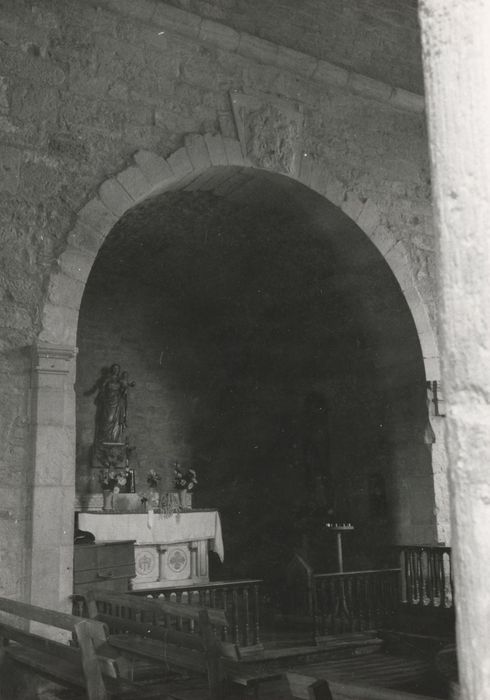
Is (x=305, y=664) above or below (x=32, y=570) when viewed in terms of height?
below

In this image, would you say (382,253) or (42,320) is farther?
(382,253)

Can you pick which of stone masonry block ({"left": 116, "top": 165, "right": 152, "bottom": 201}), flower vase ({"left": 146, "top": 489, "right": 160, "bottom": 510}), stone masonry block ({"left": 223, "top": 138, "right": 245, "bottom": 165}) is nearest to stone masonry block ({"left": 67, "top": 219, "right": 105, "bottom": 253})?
stone masonry block ({"left": 116, "top": 165, "right": 152, "bottom": 201})

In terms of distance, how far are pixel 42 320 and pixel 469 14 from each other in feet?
15.5

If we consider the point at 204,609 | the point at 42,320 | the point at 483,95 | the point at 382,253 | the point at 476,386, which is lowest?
the point at 204,609

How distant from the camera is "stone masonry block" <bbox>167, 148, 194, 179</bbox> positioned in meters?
6.55

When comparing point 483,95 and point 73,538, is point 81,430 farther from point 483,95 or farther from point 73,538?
point 483,95

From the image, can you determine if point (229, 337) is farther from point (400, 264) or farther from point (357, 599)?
point (357, 599)

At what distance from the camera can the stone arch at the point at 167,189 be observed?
19.1 ft

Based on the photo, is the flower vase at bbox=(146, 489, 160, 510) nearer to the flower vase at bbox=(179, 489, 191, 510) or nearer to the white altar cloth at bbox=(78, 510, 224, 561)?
the flower vase at bbox=(179, 489, 191, 510)

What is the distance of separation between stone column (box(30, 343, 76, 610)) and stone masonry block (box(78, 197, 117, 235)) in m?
1.03

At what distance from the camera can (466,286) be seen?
1.33 metres

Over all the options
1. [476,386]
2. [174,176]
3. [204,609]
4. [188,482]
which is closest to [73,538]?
[204,609]

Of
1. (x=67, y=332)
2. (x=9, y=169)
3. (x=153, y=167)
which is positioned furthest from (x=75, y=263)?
(x=153, y=167)

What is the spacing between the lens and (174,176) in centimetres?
655
